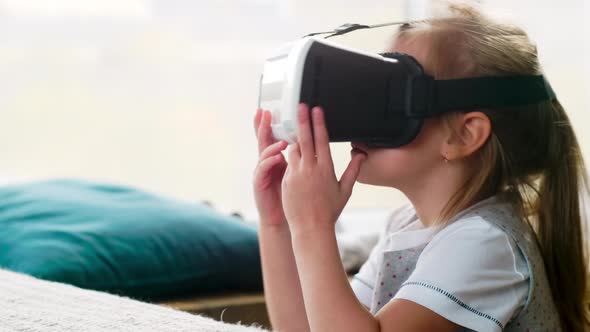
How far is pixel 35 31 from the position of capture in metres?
3.33

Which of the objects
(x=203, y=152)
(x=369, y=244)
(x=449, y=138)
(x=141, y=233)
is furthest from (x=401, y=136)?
(x=203, y=152)

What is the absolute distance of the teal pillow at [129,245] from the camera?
204 centimetres

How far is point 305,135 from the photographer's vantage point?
1.08 metres

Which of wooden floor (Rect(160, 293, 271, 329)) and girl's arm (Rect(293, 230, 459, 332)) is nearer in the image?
girl's arm (Rect(293, 230, 459, 332))

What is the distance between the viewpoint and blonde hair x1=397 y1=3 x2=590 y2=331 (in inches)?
47.1

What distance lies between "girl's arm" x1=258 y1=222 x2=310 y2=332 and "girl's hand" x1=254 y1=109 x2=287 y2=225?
0.05 feet

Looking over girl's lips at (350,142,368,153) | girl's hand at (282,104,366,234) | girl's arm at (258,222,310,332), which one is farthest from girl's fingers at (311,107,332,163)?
girl's arm at (258,222,310,332)

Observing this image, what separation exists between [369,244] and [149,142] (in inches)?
47.0

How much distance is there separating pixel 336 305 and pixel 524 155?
37cm

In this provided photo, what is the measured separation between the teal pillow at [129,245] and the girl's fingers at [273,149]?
913mm

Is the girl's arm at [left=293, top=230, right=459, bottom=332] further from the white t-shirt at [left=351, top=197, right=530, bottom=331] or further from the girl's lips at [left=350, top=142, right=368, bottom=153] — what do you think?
the girl's lips at [left=350, top=142, right=368, bottom=153]

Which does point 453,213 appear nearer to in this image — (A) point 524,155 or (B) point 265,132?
(A) point 524,155

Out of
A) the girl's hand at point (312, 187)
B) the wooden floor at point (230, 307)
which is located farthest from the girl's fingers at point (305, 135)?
the wooden floor at point (230, 307)

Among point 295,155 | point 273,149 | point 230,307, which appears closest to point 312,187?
point 295,155
